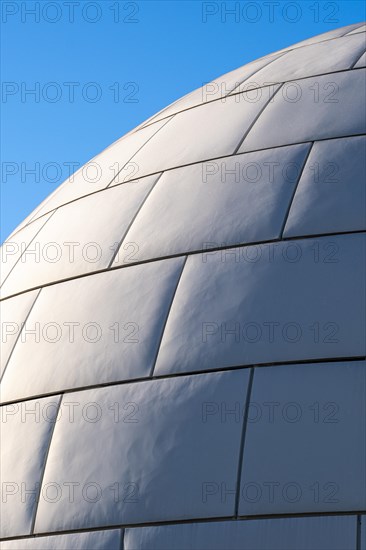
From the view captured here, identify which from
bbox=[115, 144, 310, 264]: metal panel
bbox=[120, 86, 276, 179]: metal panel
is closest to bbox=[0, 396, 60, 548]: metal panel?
bbox=[115, 144, 310, 264]: metal panel

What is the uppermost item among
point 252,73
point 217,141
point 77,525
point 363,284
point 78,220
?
point 252,73

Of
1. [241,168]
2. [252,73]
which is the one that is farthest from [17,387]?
[252,73]

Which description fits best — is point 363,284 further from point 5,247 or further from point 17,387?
point 5,247

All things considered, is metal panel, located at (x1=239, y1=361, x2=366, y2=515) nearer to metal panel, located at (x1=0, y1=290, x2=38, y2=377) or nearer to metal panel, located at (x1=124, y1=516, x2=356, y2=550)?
metal panel, located at (x1=124, y1=516, x2=356, y2=550)

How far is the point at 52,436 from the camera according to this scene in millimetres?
5883

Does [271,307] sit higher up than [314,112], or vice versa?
[314,112]

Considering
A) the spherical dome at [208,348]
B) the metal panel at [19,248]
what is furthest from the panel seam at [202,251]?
the metal panel at [19,248]

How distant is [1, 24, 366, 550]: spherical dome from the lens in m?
5.09

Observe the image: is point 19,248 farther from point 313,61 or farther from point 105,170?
point 313,61

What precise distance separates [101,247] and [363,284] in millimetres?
2208

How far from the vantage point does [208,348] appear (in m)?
5.64

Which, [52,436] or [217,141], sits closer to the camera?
[52,436]

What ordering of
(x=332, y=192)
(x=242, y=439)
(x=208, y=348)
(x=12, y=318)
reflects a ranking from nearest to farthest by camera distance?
(x=242, y=439) < (x=208, y=348) < (x=332, y=192) < (x=12, y=318)

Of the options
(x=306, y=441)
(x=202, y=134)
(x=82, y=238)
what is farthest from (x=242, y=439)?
(x=202, y=134)
